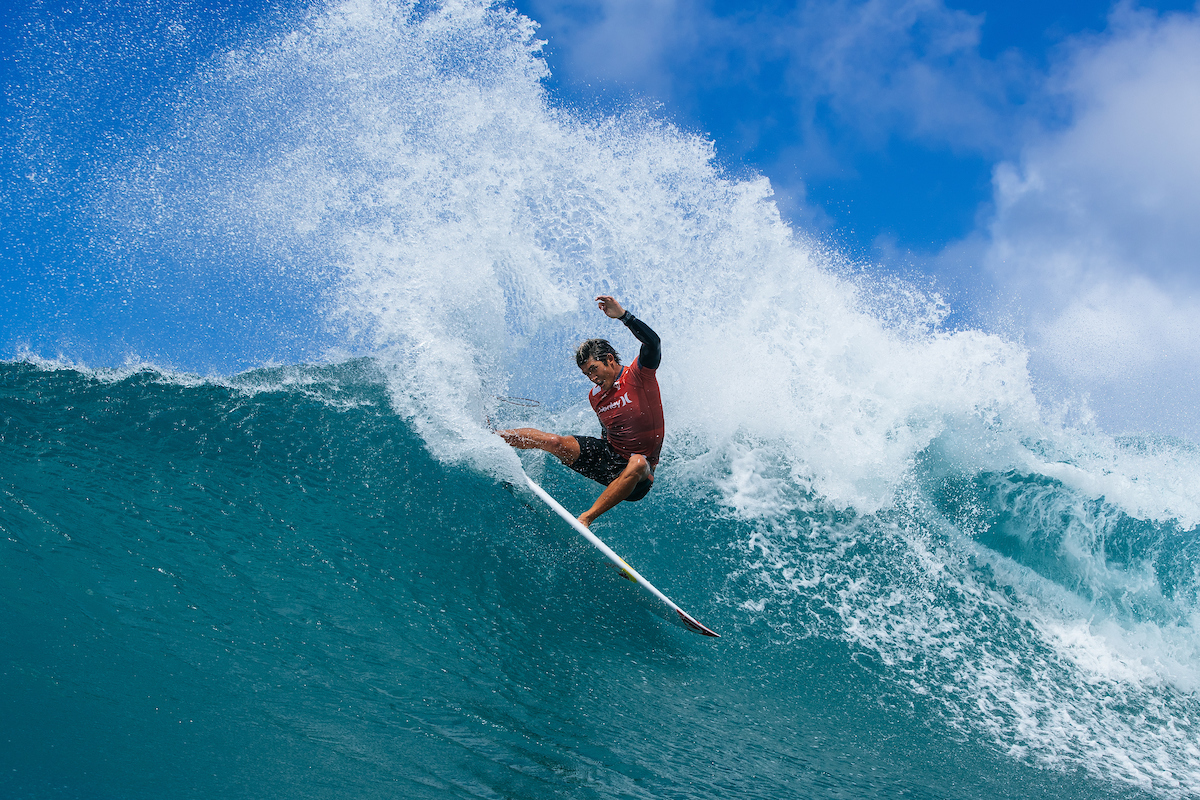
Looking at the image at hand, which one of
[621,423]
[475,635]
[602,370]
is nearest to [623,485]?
[621,423]

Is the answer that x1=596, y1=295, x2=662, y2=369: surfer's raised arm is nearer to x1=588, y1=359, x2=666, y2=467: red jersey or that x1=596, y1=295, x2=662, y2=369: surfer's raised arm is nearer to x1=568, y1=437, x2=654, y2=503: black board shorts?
x1=588, y1=359, x2=666, y2=467: red jersey

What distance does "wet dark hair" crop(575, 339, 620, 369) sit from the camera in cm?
465

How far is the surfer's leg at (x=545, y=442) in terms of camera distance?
201 inches

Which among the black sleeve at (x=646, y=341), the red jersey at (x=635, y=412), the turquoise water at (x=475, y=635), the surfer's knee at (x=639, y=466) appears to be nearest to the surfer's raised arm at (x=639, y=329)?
the black sleeve at (x=646, y=341)

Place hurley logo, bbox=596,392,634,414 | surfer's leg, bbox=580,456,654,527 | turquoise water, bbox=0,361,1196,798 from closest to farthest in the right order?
turquoise water, bbox=0,361,1196,798, surfer's leg, bbox=580,456,654,527, hurley logo, bbox=596,392,634,414

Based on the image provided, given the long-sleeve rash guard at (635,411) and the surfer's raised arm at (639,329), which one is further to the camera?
the long-sleeve rash guard at (635,411)

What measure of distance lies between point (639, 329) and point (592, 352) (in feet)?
2.33

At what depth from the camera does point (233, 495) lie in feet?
17.1

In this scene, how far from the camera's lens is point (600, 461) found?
4957 mm

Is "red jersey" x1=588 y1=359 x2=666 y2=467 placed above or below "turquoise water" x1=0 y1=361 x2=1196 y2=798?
above

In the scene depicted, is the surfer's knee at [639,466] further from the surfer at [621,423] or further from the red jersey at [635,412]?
the red jersey at [635,412]

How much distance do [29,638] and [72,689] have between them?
27.4 inches

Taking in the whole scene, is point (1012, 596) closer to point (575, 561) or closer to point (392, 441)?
point (575, 561)

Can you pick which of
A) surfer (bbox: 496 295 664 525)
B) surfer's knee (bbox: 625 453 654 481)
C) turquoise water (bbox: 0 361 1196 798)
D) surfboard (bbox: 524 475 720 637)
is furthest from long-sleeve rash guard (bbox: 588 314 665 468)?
turquoise water (bbox: 0 361 1196 798)
